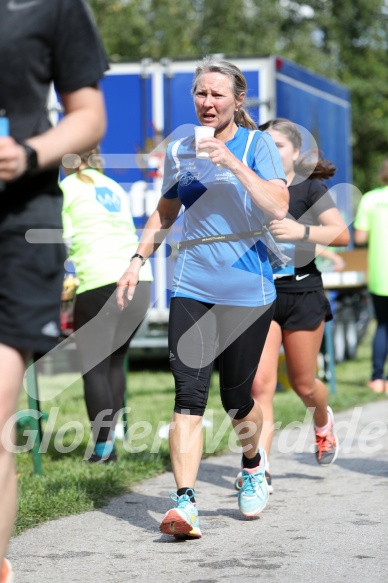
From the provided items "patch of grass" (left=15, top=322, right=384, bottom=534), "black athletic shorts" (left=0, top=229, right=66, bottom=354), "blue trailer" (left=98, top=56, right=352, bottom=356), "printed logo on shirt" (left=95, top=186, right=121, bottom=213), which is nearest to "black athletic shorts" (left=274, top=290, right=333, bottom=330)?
"patch of grass" (left=15, top=322, right=384, bottom=534)

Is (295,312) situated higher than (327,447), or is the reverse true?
(295,312)

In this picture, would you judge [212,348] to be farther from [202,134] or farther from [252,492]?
[202,134]

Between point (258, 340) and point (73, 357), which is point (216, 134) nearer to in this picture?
point (258, 340)

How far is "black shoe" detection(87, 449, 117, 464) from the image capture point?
7.13 m

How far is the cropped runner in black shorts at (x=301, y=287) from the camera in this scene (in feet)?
21.3

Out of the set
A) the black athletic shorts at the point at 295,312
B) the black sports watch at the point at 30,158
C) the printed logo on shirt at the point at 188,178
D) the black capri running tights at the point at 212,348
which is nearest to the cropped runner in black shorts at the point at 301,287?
the black athletic shorts at the point at 295,312

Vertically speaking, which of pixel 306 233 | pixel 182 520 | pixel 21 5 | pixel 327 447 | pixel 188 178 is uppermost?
pixel 21 5

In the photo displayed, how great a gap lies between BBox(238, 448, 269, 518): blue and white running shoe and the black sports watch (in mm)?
2780

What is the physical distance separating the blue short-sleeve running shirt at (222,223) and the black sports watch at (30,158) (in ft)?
7.00

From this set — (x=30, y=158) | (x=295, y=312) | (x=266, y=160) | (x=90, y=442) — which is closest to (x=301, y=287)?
(x=295, y=312)

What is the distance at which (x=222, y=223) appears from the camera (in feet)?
17.5

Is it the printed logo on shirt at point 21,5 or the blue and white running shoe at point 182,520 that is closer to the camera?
the printed logo on shirt at point 21,5

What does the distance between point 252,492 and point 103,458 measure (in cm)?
173

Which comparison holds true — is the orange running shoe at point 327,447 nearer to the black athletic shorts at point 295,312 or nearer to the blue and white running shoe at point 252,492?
the black athletic shorts at point 295,312
